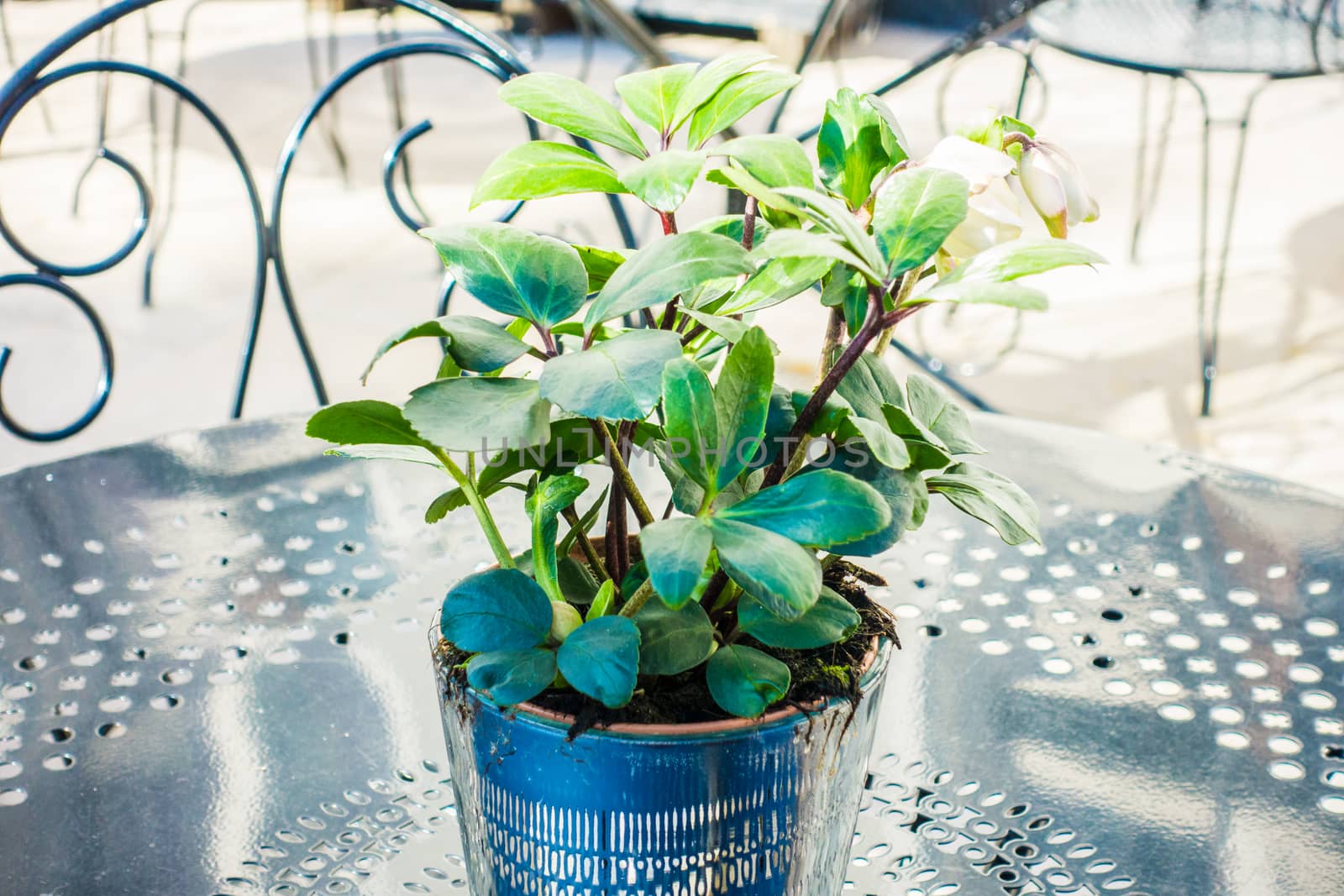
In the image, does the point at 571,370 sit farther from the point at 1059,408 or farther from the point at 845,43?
the point at 845,43

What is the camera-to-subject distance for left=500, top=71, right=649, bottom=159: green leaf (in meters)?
0.40

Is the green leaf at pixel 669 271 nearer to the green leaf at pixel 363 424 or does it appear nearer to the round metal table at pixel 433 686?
the green leaf at pixel 363 424

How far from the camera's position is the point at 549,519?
15.8 inches

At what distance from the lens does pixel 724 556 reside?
1.09 feet

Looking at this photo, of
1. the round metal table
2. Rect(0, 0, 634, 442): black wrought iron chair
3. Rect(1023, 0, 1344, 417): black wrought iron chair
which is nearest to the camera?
the round metal table

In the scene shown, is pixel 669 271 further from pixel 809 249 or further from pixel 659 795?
pixel 659 795

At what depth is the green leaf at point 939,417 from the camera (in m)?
0.43

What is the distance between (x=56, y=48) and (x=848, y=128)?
0.71 m

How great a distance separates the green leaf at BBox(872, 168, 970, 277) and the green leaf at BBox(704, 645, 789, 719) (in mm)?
119

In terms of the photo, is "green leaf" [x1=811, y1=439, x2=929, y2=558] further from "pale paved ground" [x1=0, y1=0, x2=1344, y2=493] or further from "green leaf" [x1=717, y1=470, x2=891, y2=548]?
"pale paved ground" [x1=0, y1=0, x2=1344, y2=493]

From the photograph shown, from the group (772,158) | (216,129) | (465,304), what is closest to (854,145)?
(772,158)

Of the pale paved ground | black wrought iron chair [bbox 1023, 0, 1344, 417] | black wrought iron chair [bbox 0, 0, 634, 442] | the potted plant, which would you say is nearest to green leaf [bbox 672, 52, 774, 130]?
the potted plant

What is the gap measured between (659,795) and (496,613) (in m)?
0.07

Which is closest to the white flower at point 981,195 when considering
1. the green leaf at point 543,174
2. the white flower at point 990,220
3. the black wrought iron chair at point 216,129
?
the white flower at point 990,220
